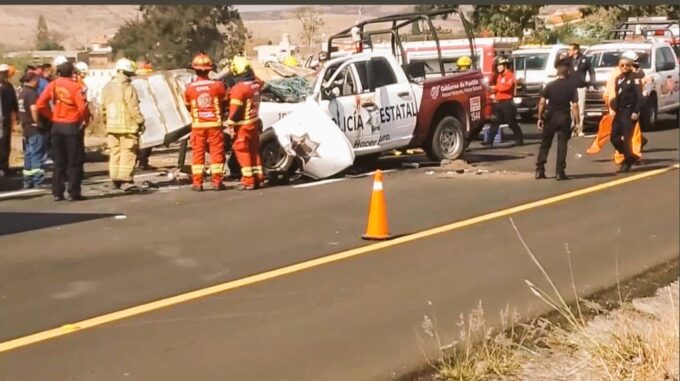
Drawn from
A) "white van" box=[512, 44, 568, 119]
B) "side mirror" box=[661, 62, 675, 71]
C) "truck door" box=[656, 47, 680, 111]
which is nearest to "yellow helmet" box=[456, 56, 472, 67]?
"white van" box=[512, 44, 568, 119]

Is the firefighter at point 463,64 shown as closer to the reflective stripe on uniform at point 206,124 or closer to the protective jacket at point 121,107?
the reflective stripe on uniform at point 206,124

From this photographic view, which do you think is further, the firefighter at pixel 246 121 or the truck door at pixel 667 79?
the truck door at pixel 667 79

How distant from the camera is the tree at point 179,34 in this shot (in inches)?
250

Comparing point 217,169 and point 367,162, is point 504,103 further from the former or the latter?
point 217,169

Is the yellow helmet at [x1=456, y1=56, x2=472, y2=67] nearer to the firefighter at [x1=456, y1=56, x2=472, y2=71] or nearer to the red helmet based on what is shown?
the firefighter at [x1=456, y1=56, x2=472, y2=71]

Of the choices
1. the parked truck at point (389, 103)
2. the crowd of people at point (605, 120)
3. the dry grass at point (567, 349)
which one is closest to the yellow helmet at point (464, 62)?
the parked truck at point (389, 103)

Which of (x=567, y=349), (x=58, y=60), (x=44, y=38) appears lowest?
(x=567, y=349)

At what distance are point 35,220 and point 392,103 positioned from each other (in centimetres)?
581

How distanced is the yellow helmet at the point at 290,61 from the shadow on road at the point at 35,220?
4.94 meters

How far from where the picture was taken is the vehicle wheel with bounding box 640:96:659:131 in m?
19.9

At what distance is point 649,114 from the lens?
2042 centimetres

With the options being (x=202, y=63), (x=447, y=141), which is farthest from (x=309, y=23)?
(x=447, y=141)

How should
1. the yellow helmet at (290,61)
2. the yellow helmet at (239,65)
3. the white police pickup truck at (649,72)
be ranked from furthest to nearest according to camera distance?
the white police pickup truck at (649,72)
the yellow helmet at (290,61)
the yellow helmet at (239,65)

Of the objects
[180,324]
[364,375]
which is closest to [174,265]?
[180,324]
